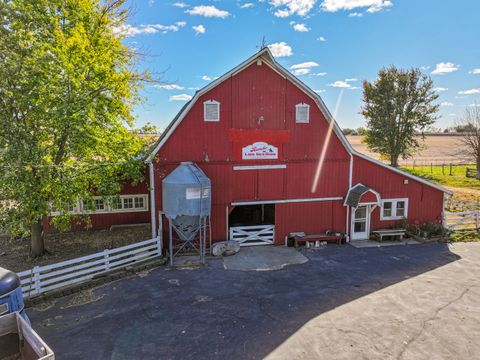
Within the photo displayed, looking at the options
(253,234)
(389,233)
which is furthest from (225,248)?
(389,233)

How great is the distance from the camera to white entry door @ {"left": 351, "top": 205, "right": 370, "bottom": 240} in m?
16.3

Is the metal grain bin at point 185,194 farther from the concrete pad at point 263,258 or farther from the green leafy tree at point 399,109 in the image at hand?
the green leafy tree at point 399,109

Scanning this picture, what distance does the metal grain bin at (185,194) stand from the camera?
42.4 feet

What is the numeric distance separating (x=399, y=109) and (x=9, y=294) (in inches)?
1611

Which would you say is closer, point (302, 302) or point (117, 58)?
point (302, 302)

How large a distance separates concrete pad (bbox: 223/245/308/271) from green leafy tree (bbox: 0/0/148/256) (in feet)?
19.2

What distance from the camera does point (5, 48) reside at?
10.9 meters

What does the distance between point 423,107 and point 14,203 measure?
41194 millimetres

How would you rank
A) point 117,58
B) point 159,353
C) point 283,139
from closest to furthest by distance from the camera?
point 159,353
point 117,58
point 283,139

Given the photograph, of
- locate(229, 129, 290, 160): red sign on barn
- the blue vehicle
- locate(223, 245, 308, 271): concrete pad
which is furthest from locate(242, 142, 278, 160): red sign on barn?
the blue vehicle

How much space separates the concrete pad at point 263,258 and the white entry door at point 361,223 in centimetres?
371

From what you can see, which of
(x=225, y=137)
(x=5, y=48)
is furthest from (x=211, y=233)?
(x=5, y=48)

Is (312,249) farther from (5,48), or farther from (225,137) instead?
(5,48)

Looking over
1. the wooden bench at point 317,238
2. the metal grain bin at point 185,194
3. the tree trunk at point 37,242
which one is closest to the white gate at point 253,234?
the wooden bench at point 317,238
